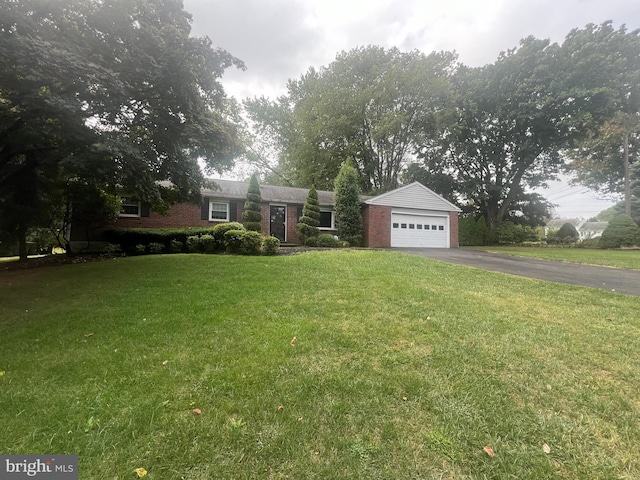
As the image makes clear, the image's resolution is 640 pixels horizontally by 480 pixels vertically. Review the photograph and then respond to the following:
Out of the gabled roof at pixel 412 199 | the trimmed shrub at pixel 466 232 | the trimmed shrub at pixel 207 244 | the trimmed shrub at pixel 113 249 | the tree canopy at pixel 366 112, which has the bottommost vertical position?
the trimmed shrub at pixel 113 249

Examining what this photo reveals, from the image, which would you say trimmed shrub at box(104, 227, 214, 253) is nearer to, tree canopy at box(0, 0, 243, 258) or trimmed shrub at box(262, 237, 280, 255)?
trimmed shrub at box(262, 237, 280, 255)

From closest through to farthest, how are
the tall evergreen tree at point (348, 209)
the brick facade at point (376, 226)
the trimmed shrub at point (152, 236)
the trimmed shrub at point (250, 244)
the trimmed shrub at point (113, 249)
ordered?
the trimmed shrub at point (250, 244) → the trimmed shrub at point (152, 236) → the trimmed shrub at point (113, 249) → the tall evergreen tree at point (348, 209) → the brick facade at point (376, 226)

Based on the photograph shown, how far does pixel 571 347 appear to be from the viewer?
3.50 meters

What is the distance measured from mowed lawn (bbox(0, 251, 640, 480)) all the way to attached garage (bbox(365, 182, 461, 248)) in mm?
12071

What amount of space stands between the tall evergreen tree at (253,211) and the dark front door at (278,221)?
6.86 ft

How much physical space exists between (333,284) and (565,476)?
4516 mm

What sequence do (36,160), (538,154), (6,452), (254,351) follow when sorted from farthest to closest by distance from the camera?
(538,154) → (36,160) → (254,351) → (6,452)

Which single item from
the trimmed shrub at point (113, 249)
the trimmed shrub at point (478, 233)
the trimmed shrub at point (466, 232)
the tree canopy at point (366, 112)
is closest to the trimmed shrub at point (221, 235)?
the trimmed shrub at point (113, 249)

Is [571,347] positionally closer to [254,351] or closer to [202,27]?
[254,351]

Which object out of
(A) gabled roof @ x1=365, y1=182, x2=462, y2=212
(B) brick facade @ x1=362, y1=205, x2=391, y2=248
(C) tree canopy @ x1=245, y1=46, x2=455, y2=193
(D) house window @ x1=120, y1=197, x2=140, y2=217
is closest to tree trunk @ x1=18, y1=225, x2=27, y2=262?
(D) house window @ x1=120, y1=197, x2=140, y2=217

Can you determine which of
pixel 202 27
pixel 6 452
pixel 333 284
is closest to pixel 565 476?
pixel 6 452

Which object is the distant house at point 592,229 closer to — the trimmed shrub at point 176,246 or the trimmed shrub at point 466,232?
the trimmed shrub at point 466,232

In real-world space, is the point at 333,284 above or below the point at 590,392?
above

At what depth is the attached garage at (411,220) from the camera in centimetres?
1742
